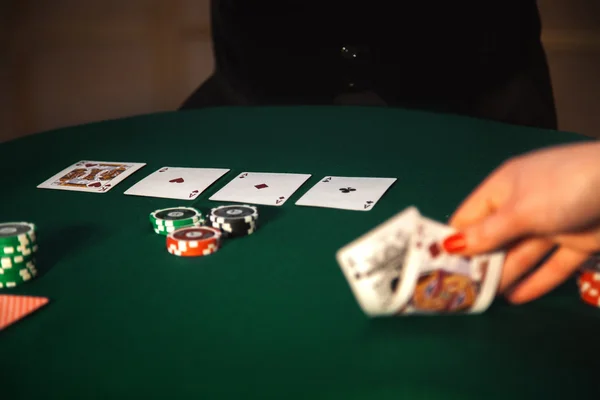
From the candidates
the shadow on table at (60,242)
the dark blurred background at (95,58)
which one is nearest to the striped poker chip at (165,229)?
the shadow on table at (60,242)

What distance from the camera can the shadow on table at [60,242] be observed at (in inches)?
Answer: 54.7

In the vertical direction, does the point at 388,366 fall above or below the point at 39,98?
above

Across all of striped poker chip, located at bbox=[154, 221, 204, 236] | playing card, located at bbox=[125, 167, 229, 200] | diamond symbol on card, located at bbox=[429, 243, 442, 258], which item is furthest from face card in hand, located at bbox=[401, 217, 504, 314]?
playing card, located at bbox=[125, 167, 229, 200]

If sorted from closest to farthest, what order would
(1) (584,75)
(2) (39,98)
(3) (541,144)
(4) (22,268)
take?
(4) (22,268), (3) (541,144), (1) (584,75), (2) (39,98)

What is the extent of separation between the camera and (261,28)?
12.3 ft

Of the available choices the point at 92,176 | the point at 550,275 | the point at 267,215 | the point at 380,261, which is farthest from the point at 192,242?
the point at 92,176

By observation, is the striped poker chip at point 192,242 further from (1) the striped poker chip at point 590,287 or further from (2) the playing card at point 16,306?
Answer: (1) the striped poker chip at point 590,287

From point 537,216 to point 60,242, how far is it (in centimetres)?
111

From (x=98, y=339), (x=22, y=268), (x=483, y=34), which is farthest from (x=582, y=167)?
(x=483, y=34)

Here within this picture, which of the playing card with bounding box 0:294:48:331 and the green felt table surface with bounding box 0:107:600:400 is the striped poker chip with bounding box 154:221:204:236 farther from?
the playing card with bounding box 0:294:48:331

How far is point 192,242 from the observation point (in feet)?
4.42

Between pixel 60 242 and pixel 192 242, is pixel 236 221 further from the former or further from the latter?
pixel 60 242

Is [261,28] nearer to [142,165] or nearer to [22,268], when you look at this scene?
[142,165]

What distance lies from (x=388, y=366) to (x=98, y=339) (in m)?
0.48
